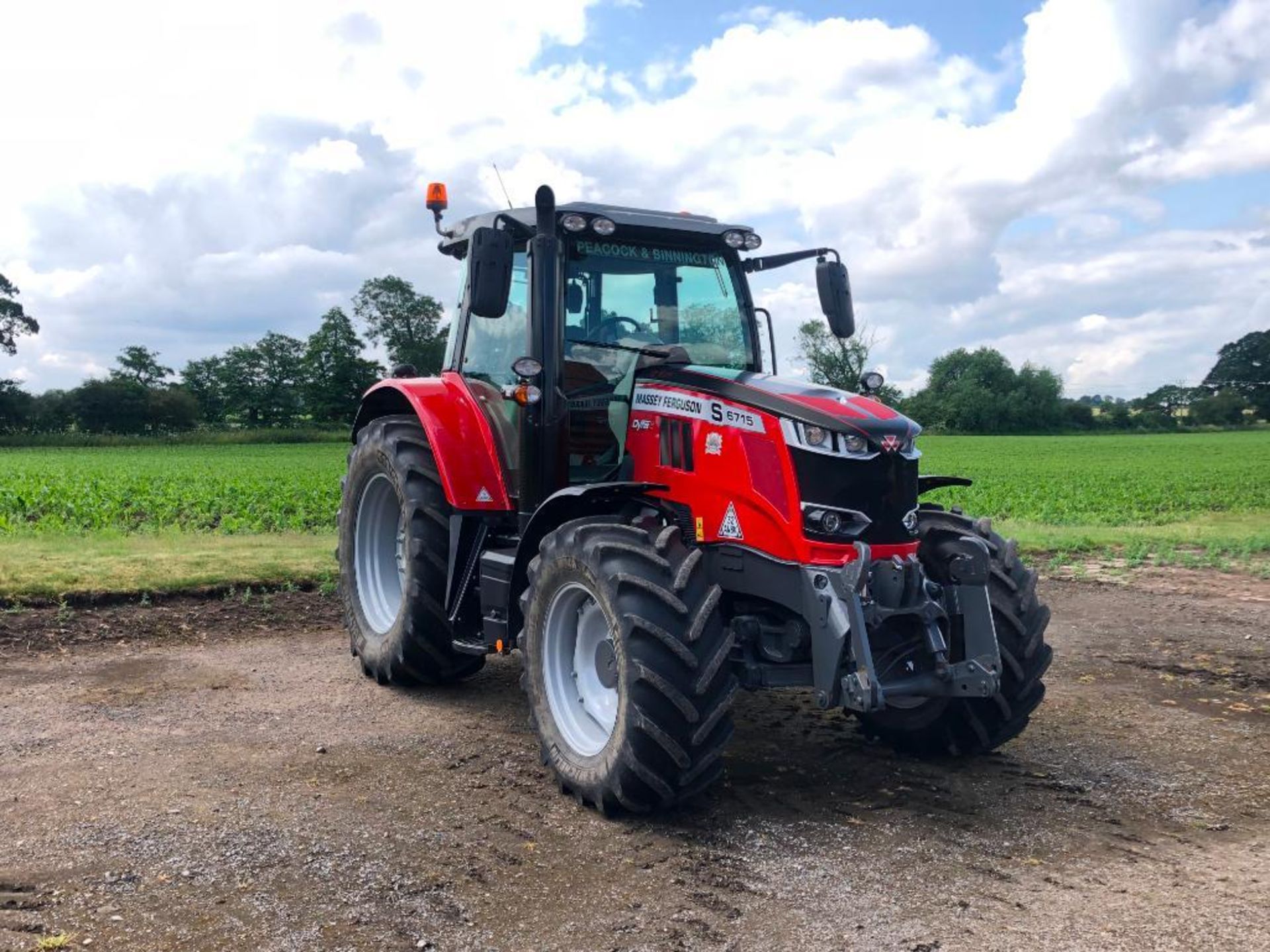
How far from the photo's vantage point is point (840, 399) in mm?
5176

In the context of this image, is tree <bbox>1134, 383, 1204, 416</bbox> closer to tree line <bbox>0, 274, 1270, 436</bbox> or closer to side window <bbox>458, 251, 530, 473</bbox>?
tree line <bbox>0, 274, 1270, 436</bbox>

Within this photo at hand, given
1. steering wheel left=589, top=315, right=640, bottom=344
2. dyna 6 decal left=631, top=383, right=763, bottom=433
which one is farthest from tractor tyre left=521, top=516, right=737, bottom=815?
steering wheel left=589, top=315, right=640, bottom=344

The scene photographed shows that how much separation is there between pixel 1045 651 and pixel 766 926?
2.40 m

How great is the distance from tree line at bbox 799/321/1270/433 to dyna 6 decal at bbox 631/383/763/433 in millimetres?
67434

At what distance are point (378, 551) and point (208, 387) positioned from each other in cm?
6759

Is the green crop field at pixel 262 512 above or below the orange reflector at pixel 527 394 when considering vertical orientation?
below

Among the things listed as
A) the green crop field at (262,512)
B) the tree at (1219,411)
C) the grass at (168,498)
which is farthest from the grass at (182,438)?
the tree at (1219,411)

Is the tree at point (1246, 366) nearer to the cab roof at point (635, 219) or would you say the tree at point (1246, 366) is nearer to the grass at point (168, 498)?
the grass at point (168, 498)

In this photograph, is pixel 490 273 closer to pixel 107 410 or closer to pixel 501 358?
pixel 501 358

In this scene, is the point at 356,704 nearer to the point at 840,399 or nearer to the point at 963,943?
the point at 840,399

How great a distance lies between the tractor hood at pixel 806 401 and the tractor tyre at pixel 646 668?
2.32 feet

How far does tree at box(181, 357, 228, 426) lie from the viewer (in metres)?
64.8

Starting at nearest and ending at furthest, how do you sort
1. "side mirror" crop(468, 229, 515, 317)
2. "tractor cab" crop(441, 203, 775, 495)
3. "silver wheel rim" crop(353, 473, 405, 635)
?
"side mirror" crop(468, 229, 515, 317)
"tractor cab" crop(441, 203, 775, 495)
"silver wheel rim" crop(353, 473, 405, 635)

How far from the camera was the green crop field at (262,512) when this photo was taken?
34.9ft
